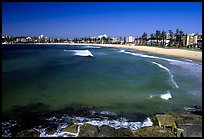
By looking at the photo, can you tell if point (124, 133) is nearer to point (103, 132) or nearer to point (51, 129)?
point (103, 132)

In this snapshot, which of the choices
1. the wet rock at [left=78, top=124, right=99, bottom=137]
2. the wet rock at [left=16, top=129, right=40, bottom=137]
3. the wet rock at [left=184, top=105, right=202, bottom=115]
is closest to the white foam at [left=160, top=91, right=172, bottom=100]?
the wet rock at [left=184, top=105, right=202, bottom=115]

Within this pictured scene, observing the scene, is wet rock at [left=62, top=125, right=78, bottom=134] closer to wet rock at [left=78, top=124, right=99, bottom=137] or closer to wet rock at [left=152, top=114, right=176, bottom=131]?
wet rock at [left=78, top=124, right=99, bottom=137]

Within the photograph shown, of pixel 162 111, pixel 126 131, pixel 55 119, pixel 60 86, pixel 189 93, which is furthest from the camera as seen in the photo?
pixel 60 86

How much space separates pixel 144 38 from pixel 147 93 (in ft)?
283

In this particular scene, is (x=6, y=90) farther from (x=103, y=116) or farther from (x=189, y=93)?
(x=189, y=93)

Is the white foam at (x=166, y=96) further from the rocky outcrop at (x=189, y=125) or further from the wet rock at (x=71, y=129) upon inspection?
the wet rock at (x=71, y=129)

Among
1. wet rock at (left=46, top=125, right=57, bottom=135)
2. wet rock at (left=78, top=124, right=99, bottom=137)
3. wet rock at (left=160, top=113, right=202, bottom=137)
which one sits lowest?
wet rock at (left=46, top=125, right=57, bottom=135)

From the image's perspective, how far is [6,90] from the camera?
37.4ft

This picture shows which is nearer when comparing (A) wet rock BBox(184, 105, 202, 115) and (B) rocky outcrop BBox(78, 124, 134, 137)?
(B) rocky outcrop BBox(78, 124, 134, 137)

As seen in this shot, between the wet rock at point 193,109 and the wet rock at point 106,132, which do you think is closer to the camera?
the wet rock at point 106,132

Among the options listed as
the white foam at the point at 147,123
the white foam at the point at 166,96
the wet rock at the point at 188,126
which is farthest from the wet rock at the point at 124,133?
the white foam at the point at 166,96

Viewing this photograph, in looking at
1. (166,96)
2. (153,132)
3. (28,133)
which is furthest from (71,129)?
(166,96)

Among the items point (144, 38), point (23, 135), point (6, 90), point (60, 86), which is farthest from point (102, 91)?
point (144, 38)

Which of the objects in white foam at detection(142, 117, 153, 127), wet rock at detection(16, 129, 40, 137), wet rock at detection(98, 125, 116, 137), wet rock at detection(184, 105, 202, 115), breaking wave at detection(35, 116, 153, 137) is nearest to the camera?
wet rock at detection(98, 125, 116, 137)
